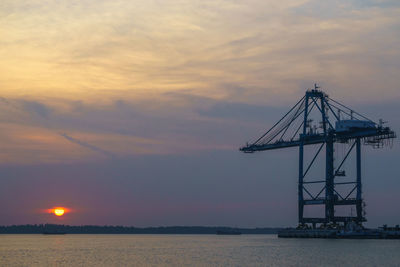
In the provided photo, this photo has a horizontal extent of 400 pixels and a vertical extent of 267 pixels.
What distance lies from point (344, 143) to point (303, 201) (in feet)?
39.1

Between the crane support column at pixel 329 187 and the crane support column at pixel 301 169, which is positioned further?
the crane support column at pixel 301 169

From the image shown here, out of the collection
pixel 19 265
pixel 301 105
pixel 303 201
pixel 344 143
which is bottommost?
pixel 19 265

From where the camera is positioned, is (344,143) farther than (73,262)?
Yes

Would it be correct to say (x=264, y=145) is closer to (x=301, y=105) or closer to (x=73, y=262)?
(x=301, y=105)

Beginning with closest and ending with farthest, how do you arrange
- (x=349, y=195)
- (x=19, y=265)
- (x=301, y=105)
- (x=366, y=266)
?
1. (x=366, y=266)
2. (x=19, y=265)
3. (x=349, y=195)
4. (x=301, y=105)

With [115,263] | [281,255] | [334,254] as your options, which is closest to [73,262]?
[115,263]

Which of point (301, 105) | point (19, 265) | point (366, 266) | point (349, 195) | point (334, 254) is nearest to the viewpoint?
point (366, 266)

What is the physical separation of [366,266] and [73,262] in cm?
3027

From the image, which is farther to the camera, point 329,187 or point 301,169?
point 301,169

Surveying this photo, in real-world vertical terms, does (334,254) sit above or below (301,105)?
below

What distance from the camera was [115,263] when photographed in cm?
6266

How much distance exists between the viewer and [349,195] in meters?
99.9

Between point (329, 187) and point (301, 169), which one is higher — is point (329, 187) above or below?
below

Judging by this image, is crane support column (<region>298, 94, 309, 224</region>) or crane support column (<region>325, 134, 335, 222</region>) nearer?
crane support column (<region>325, 134, 335, 222</region>)
